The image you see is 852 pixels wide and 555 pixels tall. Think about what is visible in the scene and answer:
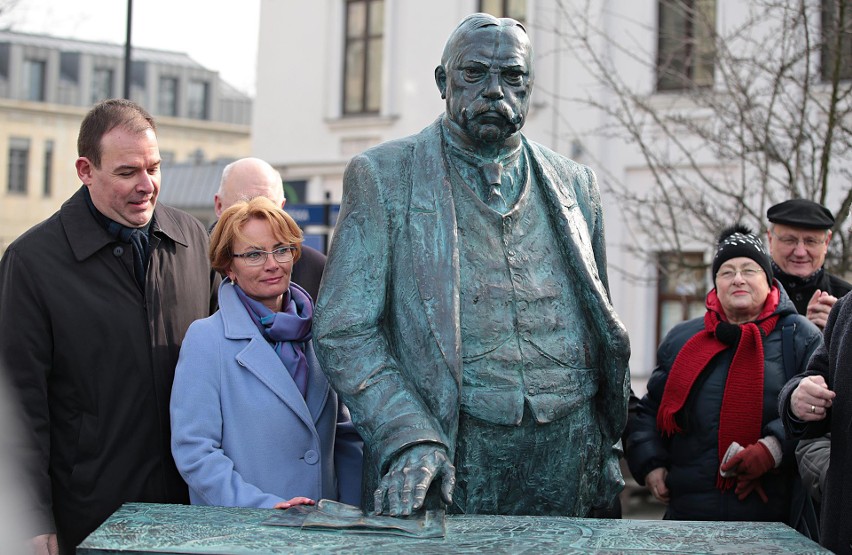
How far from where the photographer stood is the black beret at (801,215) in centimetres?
481

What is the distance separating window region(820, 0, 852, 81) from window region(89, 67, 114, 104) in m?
38.0

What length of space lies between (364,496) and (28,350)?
1104 millimetres

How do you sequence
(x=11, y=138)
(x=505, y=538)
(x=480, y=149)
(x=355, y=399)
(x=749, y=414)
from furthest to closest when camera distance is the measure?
1. (x=11, y=138)
2. (x=749, y=414)
3. (x=480, y=149)
4. (x=355, y=399)
5. (x=505, y=538)

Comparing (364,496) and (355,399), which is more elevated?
(355,399)

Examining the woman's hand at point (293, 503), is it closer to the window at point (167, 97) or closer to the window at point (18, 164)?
the window at point (18, 164)

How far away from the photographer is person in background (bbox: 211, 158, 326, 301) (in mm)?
4695

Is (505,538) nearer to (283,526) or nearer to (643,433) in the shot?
(283,526)

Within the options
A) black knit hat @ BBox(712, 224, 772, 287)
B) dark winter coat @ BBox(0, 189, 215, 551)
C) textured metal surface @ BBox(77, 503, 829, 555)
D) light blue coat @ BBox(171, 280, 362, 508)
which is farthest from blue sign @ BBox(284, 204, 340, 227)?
textured metal surface @ BBox(77, 503, 829, 555)

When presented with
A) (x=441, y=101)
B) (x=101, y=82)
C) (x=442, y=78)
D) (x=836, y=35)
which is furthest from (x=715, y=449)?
(x=101, y=82)

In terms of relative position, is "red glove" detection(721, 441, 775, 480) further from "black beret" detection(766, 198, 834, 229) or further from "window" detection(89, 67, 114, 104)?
"window" detection(89, 67, 114, 104)

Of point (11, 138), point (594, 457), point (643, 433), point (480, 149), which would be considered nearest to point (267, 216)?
point (480, 149)

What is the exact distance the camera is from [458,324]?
311cm

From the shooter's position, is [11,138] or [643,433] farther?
[11,138]

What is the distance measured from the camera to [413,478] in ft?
9.46
